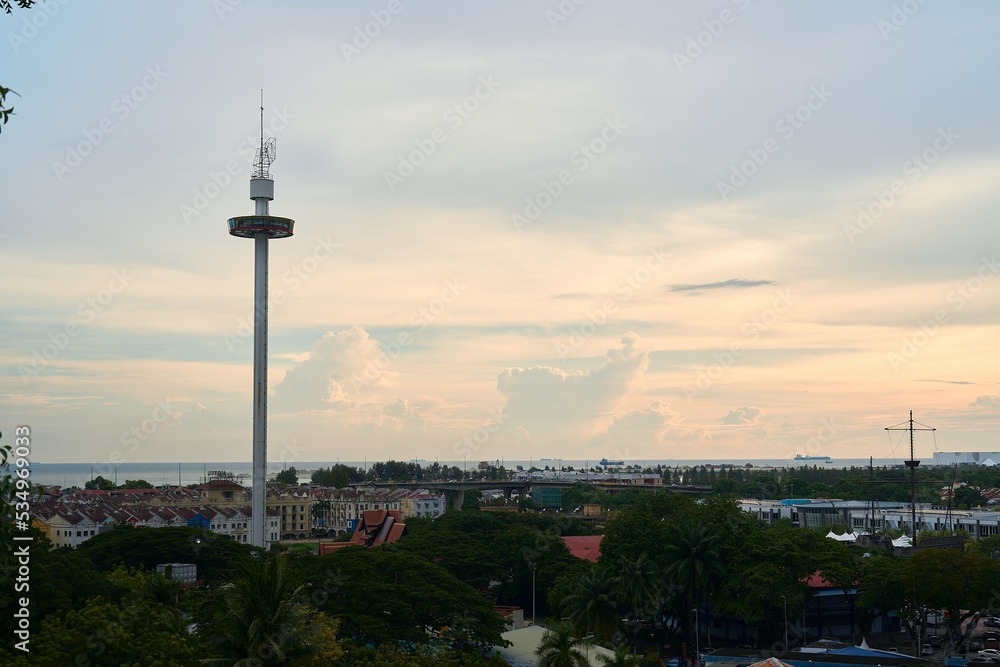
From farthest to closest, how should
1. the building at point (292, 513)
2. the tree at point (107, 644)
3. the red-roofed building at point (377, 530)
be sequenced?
the building at point (292, 513) → the red-roofed building at point (377, 530) → the tree at point (107, 644)

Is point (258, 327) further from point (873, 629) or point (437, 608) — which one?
point (873, 629)

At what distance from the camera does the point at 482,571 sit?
2904 inches

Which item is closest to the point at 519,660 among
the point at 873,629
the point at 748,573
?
the point at 748,573

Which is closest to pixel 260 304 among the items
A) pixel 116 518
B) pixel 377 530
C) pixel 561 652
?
pixel 377 530

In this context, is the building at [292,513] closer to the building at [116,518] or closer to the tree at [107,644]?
the building at [116,518]

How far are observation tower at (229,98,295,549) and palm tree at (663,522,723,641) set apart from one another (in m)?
50.5

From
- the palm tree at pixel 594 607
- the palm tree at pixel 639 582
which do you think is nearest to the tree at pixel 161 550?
the palm tree at pixel 594 607

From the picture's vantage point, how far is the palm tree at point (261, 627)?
954 inches

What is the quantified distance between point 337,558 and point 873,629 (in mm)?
41682

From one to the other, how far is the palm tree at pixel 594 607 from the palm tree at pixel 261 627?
3124 centimetres

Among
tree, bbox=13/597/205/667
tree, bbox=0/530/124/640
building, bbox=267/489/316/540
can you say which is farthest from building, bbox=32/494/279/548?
tree, bbox=13/597/205/667

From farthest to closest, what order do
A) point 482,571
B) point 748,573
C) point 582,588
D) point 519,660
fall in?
point 482,571, point 748,573, point 582,588, point 519,660

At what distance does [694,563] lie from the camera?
190 feet

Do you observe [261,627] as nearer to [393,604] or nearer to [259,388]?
[393,604]
